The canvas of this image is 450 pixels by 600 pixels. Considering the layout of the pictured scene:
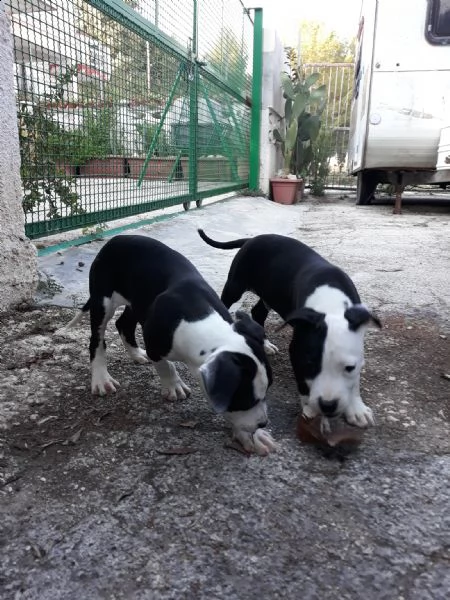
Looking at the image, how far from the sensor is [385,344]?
2988mm

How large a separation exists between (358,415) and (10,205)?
2.31 meters

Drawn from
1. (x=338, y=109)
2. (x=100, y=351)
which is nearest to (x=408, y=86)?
(x=100, y=351)

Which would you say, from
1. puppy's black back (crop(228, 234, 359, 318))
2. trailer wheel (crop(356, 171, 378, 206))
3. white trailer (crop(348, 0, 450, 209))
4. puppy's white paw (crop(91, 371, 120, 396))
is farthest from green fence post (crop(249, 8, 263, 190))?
puppy's white paw (crop(91, 371, 120, 396))

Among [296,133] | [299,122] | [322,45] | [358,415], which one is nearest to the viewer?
[358,415]

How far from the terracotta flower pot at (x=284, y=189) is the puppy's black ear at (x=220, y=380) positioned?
936cm

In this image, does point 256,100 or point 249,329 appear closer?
point 249,329

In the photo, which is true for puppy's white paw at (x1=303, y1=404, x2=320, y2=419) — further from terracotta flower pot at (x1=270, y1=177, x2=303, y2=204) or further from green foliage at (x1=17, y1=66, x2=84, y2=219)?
terracotta flower pot at (x1=270, y1=177, x2=303, y2=204)

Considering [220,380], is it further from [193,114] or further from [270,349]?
[193,114]

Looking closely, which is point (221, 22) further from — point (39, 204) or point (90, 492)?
point (90, 492)

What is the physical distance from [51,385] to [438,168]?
7.04 meters

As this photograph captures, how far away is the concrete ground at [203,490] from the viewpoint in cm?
138

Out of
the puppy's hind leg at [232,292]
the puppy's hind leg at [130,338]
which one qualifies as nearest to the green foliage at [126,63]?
the puppy's hind leg at [232,292]

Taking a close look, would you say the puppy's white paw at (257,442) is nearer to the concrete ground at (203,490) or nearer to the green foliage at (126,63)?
the concrete ground at (203,490)

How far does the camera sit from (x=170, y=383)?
2340 millimetres
